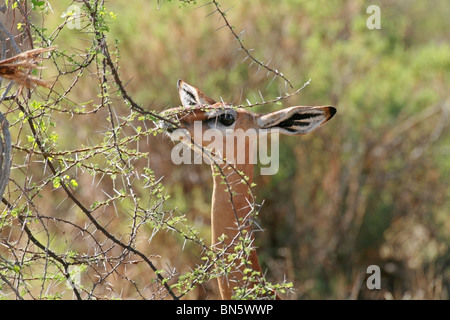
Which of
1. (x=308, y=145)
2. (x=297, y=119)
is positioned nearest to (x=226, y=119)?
(x=297, y=119)

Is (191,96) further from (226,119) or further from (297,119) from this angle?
(297,119)

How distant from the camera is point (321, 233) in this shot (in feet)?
28.6

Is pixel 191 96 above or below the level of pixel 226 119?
above

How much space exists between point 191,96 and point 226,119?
48cm

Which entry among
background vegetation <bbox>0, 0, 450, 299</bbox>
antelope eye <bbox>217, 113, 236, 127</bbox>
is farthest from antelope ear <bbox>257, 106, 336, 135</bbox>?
background vegetation <bbox>0, 0, 450, 299</bbox>

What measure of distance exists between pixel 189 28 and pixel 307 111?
4090mm

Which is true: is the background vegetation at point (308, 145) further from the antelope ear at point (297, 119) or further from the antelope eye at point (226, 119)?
the antelope ear at point (297, 119)

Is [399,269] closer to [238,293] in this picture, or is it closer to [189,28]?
[189,28]

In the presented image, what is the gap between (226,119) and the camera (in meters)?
4.75

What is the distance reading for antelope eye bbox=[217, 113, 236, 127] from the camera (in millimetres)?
4730

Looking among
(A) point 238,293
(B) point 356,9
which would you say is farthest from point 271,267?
(A) point 238,293

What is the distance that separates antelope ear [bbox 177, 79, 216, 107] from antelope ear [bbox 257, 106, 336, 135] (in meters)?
0.45
